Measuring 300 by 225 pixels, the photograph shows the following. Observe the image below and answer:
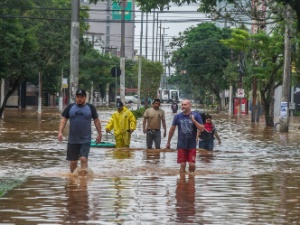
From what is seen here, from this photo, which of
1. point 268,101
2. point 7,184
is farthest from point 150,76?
point 7,184

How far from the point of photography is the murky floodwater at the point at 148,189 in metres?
11.7

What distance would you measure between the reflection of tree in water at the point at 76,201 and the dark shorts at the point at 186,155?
2.38 metres

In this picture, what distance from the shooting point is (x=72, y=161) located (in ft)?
55.8

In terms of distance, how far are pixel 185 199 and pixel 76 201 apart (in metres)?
1.70

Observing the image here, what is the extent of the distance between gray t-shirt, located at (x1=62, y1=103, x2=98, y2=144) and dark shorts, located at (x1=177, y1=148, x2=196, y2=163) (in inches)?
83.2

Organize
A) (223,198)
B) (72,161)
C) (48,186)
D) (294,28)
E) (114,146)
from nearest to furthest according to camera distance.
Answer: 1. (223,198)
2. (48,186)
3. (72,161)
4. (114,146)
5. (294,28)

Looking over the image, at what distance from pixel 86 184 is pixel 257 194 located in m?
3.17

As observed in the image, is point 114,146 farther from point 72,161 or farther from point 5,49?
point 5,49

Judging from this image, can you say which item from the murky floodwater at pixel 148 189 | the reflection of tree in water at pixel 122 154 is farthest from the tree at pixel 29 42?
the murky floodwater at pixel 148 189

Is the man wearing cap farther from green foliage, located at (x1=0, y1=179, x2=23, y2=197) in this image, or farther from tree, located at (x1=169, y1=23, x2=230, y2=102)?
tree, located at (x1=169, y1=23, x2=230, y2=102)

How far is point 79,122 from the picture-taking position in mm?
16688

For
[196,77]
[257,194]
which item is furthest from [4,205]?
[196,77]

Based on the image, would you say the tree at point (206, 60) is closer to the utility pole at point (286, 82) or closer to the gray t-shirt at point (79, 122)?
the utility pole at point (286, 82)

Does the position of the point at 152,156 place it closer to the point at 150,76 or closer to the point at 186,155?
the point at 186,155
